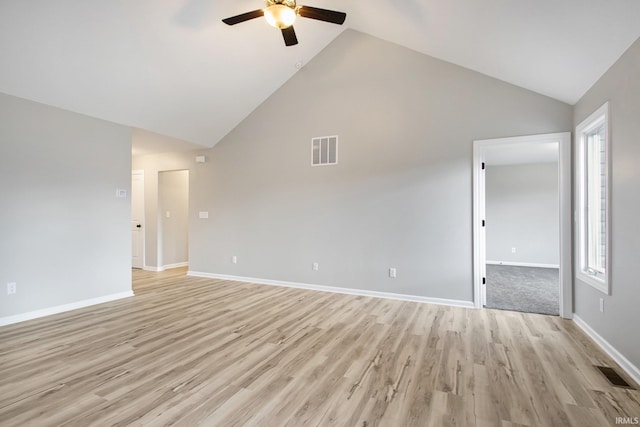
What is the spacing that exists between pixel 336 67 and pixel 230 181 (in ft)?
9.27

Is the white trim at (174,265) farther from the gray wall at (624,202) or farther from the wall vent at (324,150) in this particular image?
the gray wall at (624,202)

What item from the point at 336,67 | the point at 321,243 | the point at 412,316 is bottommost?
the point at 412,316

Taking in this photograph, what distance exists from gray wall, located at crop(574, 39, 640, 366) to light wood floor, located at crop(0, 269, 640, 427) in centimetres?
34

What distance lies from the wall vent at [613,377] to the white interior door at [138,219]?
7.65 meters

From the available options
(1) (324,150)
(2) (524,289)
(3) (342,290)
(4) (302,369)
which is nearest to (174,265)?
(3) (342,290)

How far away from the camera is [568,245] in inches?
140

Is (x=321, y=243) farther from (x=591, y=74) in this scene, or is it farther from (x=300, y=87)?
(x=591, y=74)

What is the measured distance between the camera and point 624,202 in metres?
2.43

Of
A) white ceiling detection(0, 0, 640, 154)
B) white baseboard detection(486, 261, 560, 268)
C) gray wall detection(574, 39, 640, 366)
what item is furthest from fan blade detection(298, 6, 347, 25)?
white baseboard detection(486, 261, 560, 268)

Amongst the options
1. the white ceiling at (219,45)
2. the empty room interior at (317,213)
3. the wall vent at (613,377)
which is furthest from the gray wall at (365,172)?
the wall vent at (613,377)

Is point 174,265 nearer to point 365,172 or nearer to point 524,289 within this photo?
point 365,172

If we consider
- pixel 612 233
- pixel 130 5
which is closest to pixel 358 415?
pixel 612 233

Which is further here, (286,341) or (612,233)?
(286,341)

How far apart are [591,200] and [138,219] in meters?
8.02
